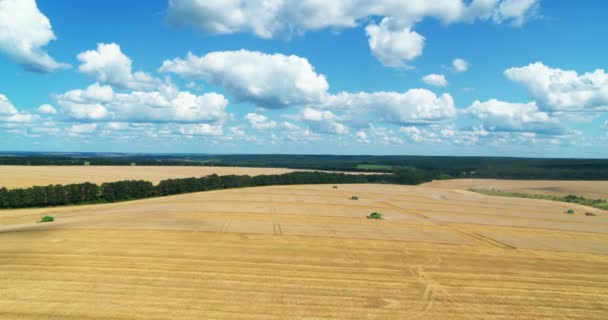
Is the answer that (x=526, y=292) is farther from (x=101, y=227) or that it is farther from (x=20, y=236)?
(x=20, y=236)

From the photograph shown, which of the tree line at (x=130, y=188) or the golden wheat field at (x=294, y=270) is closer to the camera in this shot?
the golden wheat field at (x=294, y=270)

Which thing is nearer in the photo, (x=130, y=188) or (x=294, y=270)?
(x=294, y=270)

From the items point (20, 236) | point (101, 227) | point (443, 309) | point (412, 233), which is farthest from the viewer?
point (412, 233)

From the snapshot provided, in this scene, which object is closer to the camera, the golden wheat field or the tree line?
the golden wheat field

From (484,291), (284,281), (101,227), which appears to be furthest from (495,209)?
(101,227)
